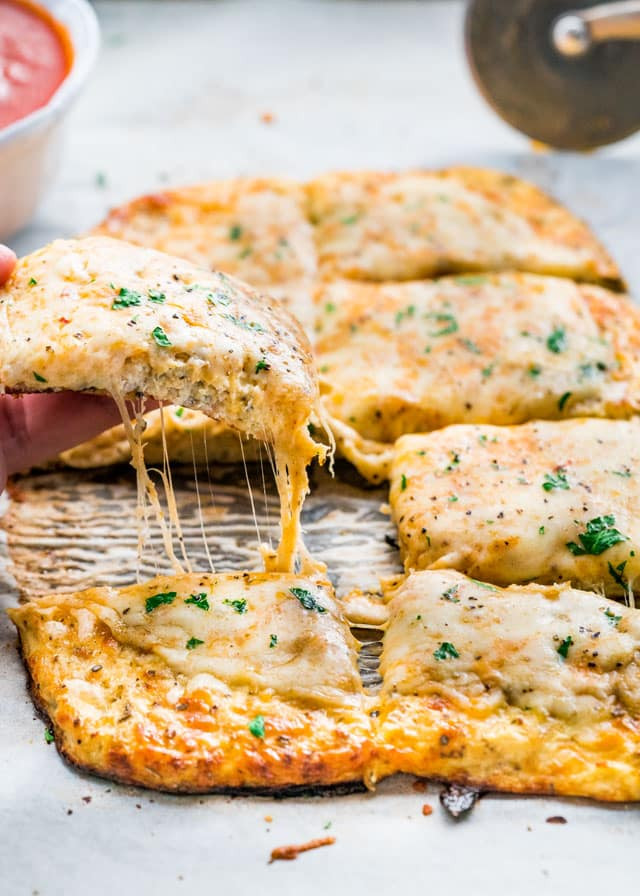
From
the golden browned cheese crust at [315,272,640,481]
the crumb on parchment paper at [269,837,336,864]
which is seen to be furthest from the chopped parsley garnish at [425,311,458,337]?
the crumb on parchment paper at [269,837,336,864]

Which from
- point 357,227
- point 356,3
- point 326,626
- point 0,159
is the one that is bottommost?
point 326,626

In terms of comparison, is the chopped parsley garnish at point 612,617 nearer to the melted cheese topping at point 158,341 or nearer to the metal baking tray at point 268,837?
the metal baking tray at point 268,837

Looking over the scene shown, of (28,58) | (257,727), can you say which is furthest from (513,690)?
(28,58)

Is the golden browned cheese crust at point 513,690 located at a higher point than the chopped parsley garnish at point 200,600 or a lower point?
lower

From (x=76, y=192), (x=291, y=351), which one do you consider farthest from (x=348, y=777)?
(x=76, y=192)

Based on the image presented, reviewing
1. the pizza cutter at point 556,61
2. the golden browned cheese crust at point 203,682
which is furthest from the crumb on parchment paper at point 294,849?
the pizza cutter at point 556,61

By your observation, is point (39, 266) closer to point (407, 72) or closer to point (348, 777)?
point (348, 777)

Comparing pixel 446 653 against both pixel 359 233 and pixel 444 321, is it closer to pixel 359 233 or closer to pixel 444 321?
pixel 444 321
